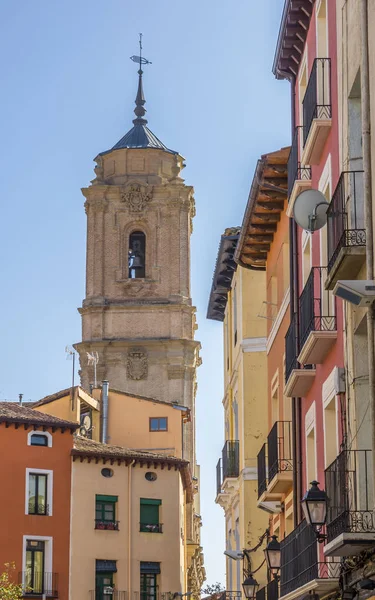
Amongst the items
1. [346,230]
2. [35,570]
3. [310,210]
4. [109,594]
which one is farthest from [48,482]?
[346,230]

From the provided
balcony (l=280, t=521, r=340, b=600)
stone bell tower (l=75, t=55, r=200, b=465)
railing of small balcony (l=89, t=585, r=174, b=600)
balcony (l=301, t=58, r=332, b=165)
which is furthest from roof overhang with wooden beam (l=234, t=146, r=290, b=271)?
stone bell tower (l=75, t=55, r=200, b=465)

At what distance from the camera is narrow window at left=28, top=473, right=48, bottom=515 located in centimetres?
5453

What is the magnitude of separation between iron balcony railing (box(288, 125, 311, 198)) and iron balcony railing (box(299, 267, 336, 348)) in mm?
1734

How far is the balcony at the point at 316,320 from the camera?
17.4 metres

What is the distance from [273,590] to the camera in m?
24.7

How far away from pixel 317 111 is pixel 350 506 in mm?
5632

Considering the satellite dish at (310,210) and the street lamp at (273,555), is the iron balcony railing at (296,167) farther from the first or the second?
the street lamp at (273,555)

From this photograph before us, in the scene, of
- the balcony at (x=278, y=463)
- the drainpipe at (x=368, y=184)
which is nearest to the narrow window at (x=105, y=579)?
the balcony at (x=278, y=463)

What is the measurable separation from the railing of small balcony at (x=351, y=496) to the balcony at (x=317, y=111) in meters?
4.40

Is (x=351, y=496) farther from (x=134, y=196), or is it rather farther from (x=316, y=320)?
(x=134, y=196)

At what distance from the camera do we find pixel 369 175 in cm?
1466

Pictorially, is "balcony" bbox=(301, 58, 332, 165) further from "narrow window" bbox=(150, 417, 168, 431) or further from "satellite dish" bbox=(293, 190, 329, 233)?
"narrow window" bbox=(150, 417, 168, 431)

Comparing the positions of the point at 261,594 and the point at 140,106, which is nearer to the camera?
the point at 261,594

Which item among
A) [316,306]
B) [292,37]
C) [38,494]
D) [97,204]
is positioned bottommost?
[316,306]
